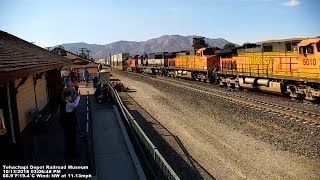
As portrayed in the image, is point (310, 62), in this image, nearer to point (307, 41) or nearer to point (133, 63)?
point (307, 41)

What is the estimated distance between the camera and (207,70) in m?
34.0

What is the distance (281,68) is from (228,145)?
1098 centimetres

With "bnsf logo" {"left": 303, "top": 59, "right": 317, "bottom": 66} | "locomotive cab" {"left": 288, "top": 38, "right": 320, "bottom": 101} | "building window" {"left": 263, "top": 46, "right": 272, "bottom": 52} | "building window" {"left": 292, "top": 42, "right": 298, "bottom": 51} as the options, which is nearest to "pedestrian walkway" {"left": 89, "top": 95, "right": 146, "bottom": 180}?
"locomotive cab" {"left": 288, "top": 38, "right": 320, "bottom": 101}

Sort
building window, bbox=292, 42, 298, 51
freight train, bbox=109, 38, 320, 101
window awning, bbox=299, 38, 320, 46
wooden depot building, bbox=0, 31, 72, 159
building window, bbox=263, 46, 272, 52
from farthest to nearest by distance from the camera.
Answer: building window, bbox=263, 46, 272, 52 → building window, bbox=292, 42, 298, 51 → freight train, bbox=109, 38, 320, 101 → window awning, bbox=299, 38, 320, 46 → wooden depot building, bbox=0, 31, 72, 159

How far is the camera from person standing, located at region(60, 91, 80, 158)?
8.66m

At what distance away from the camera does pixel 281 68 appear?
70.4 feet

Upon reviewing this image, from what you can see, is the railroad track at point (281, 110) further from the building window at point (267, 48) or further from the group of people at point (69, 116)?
the group of people at point (69, 116)

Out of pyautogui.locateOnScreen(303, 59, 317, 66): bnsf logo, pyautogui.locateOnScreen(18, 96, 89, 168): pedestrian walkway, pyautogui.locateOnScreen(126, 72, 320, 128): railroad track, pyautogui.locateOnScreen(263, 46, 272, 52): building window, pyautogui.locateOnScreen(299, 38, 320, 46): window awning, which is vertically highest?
pyautogui.locateOnScreen(299, 38, 320, 46): window awning

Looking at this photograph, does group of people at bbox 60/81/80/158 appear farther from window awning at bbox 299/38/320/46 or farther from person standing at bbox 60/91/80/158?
window awning at bbox 299/38/320/46

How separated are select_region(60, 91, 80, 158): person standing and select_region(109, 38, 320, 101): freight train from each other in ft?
44.8

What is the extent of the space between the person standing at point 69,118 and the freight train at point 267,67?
1366 centimetres

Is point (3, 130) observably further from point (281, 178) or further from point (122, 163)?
point (281, 178)

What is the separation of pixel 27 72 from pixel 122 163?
3.67 metres

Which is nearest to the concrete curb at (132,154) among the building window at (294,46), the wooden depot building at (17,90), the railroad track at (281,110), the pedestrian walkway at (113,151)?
the pedestrian walkway at (113,151)
